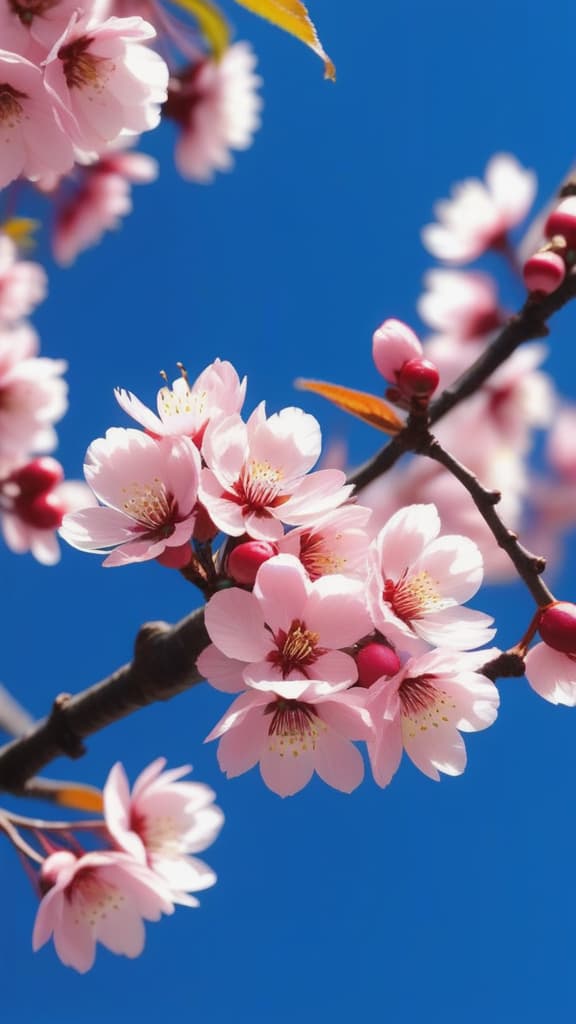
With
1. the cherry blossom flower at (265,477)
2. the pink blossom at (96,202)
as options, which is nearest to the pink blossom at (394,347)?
the cherry blossom flower at (265,477)

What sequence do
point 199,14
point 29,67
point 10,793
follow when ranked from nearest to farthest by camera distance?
point 29,67 → point 10,793 → point 199,14

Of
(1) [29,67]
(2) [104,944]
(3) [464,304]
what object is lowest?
(2) [104,944]

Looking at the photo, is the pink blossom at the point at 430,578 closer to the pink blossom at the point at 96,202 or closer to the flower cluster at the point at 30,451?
the flower cluster at the point at 30,451

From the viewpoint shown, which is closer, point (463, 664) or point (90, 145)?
point (463, 664)

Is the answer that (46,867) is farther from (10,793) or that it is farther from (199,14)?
(199,14)

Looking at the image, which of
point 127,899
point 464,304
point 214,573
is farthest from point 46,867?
point 464,304

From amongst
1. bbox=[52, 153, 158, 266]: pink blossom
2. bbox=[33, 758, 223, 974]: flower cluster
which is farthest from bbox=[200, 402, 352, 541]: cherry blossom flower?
bbox=[52, 153, 158, 266]: pink blossom

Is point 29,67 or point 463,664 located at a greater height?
point 29,67
